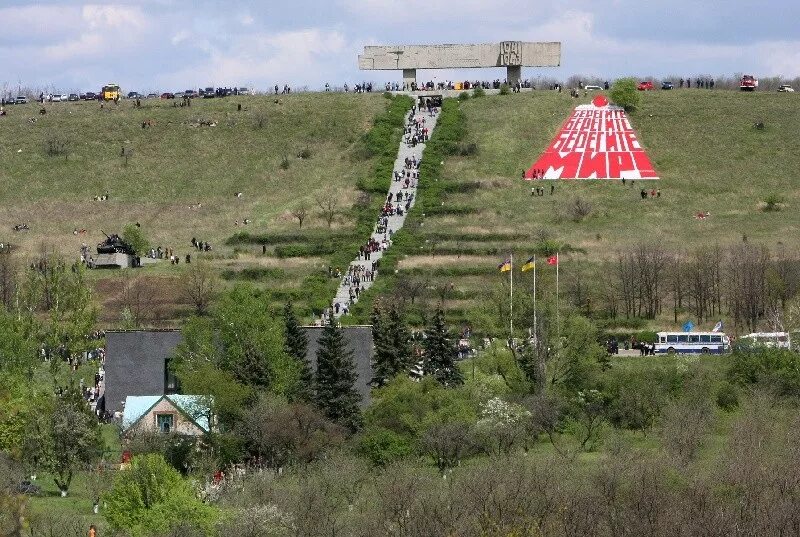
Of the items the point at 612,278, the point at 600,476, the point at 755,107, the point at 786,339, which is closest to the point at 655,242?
the point at 612,278

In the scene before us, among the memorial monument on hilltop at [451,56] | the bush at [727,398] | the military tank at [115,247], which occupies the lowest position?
the bush at [727,398]

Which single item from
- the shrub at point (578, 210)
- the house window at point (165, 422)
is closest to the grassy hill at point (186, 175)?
the shrub at point (578, 210)

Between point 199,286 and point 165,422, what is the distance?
20005mm

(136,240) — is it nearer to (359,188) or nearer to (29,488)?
(359,188)

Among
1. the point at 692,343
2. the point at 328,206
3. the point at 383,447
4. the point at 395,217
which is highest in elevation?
the point at 328,206

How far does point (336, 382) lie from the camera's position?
80.8m

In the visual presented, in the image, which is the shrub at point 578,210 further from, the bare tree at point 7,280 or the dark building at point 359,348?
the dark building at point 359,348

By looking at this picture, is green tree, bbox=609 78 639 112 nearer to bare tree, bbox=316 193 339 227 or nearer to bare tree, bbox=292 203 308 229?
bare tree, bbox=316 193 339 227

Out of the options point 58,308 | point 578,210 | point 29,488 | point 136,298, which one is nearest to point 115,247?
point 136,298

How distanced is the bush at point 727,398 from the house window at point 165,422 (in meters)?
20.7

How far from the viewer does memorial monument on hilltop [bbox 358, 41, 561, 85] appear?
14625cm

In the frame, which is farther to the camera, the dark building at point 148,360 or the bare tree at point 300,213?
the bare tree at point 300,213

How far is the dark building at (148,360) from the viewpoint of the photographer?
84.4m

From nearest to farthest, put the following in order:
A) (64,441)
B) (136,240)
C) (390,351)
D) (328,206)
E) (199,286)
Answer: (64,441)
(390,351)
(199,286)
(136,240)
(328,206)
